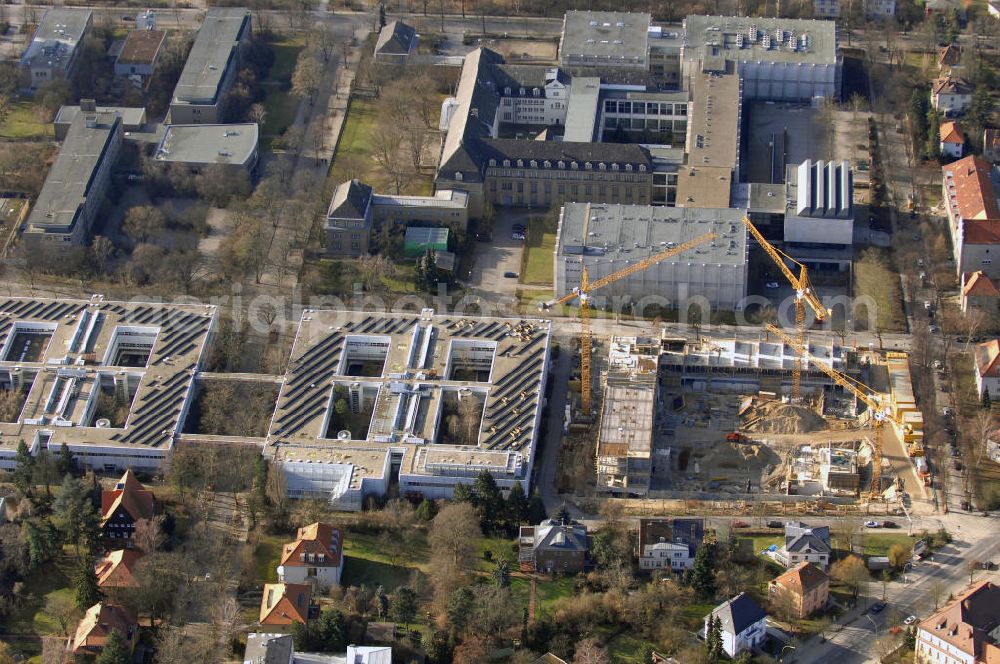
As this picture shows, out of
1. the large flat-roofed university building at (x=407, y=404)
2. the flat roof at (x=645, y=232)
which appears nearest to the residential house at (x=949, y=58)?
the flat roof at (x=645, y=232)

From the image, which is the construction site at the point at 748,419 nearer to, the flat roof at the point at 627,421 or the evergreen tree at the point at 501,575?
the flat roof at the point at 627,421

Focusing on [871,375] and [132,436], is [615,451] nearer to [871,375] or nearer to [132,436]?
[871,375]

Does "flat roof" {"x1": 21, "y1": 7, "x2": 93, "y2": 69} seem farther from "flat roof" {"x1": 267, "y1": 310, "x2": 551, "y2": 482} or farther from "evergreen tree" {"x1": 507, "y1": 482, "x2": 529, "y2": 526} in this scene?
"evergreen tree" {"x1": 507, "y1": 482, "x2": 529, "y2": 526}

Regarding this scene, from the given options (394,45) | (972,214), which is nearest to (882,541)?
(972,214)

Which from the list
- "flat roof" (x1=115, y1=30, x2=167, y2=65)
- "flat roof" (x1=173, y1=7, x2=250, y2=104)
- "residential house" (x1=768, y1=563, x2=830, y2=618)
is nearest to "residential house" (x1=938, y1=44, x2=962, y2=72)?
"flat roof" (x1=173, y1=7, x2=250, y2=104)

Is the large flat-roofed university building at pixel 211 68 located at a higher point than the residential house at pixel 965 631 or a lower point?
higher
